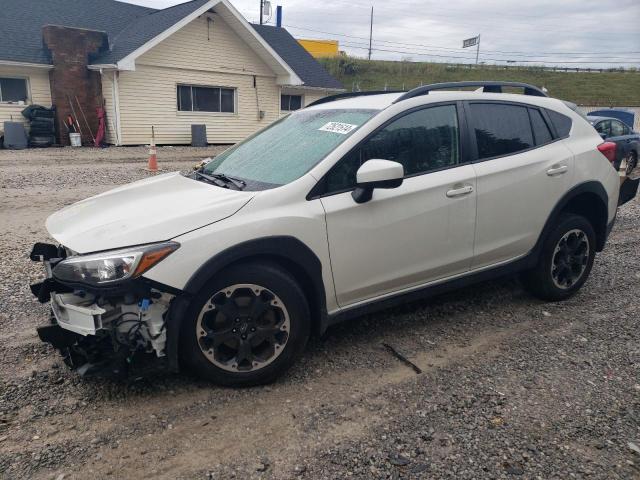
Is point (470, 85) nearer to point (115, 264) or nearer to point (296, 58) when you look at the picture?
point (115, 264)

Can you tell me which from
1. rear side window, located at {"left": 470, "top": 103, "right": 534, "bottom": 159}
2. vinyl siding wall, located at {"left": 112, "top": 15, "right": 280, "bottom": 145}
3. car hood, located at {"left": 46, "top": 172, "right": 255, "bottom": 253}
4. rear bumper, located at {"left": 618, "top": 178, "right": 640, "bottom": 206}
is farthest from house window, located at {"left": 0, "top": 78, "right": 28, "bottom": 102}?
rear bumper, located at {"left": 618, "top": 178, "right": 640, "bottom": 206}

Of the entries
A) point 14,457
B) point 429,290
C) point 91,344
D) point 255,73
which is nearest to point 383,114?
point 429,290

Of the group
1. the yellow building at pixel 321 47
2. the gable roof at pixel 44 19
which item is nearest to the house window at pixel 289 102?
the gable roof at pixel 44 19

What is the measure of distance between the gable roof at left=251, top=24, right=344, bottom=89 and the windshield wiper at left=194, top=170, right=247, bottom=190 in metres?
19.8

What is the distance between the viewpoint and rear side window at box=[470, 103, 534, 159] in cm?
399

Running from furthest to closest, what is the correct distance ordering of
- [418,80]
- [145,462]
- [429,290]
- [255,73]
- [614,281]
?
[418,80] < [255,73] < [614,281] < [429,290] < [145,462]

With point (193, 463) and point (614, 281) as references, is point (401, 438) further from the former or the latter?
point (614, 281)

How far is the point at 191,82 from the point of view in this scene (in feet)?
63.1

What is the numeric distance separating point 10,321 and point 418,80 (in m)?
46.6

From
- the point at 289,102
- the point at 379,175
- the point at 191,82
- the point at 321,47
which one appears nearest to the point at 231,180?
the point at 379,175

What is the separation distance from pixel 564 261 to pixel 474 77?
1795 inches

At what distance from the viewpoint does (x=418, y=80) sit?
4656 centimetres

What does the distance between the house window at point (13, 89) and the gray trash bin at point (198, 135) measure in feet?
18.5

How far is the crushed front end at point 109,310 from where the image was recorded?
269 centimetres
